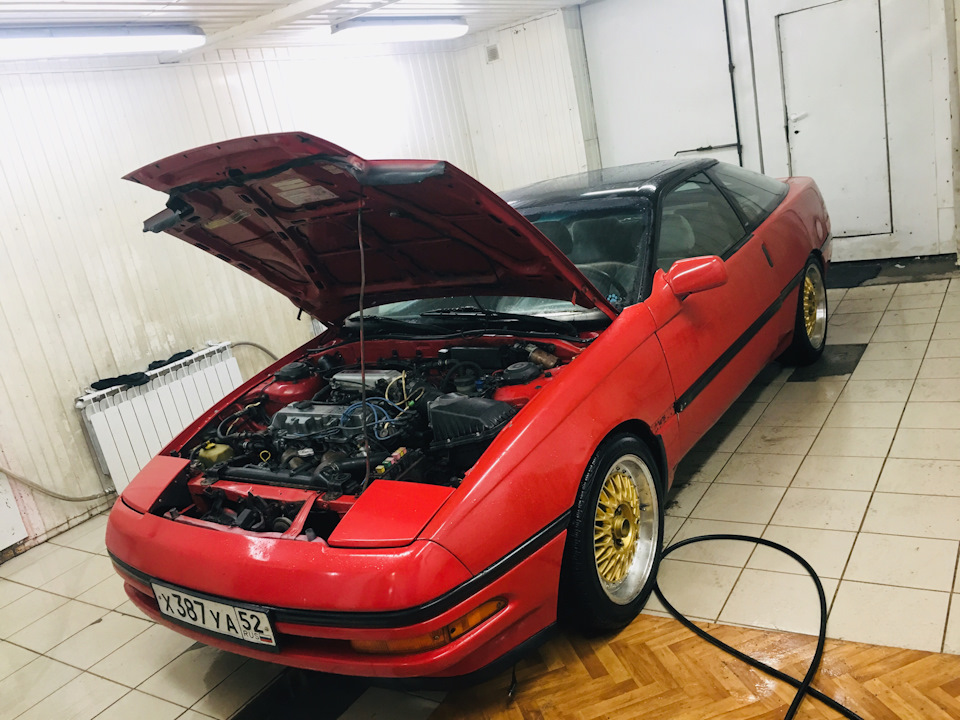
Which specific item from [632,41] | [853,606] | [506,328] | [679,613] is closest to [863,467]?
[853,606]

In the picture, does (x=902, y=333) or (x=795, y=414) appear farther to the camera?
(x=902, y=333)

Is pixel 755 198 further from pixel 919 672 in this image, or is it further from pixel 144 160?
pixel 144 160

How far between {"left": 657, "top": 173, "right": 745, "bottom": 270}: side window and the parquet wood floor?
1.43m

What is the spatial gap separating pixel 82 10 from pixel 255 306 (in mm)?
2321

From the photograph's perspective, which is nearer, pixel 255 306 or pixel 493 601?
pixel 493 601

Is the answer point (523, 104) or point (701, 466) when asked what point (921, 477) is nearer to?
point (701, 466)

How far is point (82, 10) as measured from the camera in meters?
3.96

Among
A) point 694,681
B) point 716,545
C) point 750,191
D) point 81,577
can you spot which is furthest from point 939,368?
point 81,577

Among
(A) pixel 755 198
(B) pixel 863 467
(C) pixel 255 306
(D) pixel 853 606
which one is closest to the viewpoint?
(D) pixel 853 606

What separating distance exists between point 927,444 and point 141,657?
335cm

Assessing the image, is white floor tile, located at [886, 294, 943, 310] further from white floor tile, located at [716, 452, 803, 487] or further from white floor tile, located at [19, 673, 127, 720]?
white floor tile, located at [19, 673, 127, 720]

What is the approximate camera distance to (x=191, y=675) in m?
2.82

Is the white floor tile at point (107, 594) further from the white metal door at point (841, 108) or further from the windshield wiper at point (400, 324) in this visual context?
the white metal door at point (841, 108)

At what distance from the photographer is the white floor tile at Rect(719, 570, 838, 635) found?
2379mm
